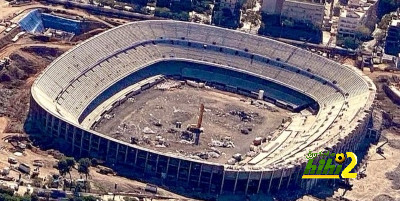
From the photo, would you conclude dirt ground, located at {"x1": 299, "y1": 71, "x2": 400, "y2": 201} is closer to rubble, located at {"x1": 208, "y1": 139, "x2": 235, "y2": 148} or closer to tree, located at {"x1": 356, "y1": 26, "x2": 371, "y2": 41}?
rubble, located at {"x1": 208, "y1": 139, "x2": 235, "y2": 148}

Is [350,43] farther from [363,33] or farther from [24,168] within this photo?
[24,168]

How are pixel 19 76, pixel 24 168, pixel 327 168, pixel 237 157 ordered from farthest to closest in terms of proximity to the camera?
1. pixel 19 76
2. pixel 237 157
3. pixel 327 168
4. pixel 24 168

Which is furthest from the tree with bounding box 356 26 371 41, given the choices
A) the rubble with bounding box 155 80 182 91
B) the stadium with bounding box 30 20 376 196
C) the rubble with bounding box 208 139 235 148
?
the rubble with bounding box 208 139 235 148

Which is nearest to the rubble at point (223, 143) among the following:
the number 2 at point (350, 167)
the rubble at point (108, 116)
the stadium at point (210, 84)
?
the stadium at point (210, 84)

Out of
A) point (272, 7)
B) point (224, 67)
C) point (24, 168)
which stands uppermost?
point (272, 7)

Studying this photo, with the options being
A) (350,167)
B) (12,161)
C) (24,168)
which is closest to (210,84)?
(350,167)

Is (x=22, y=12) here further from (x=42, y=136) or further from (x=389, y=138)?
(x=389, y=138)
